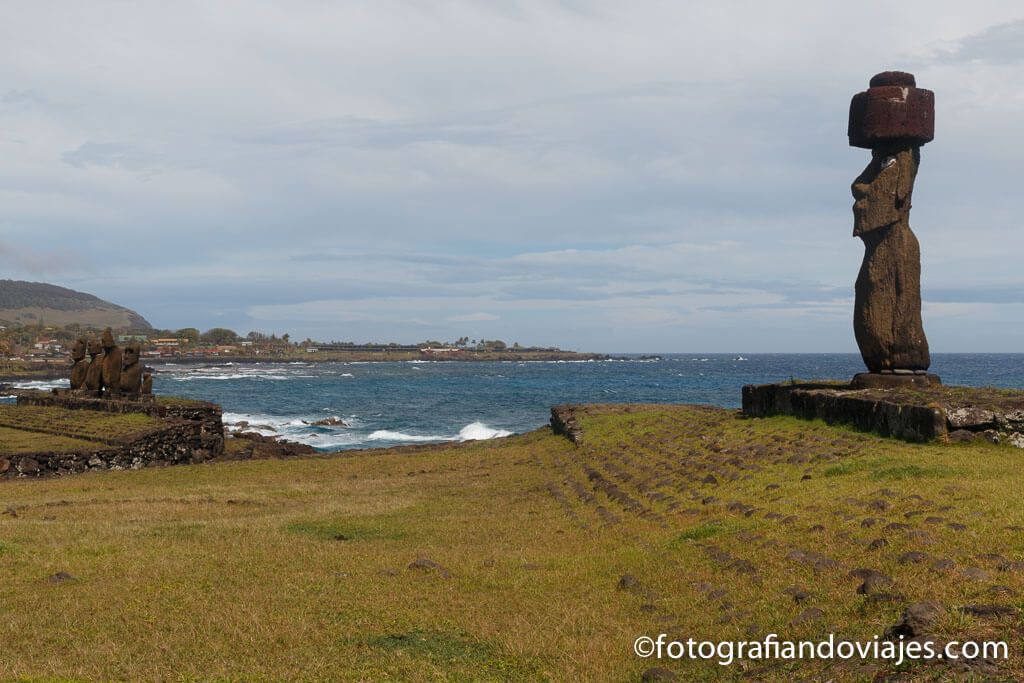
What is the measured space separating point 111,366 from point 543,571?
3287 cm

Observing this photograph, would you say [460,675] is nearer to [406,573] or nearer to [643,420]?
[406,573]

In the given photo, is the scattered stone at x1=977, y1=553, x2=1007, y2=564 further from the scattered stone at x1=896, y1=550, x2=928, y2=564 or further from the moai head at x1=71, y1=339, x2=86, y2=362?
the moai head at x1=71, y1=339, x2=86, y2=362

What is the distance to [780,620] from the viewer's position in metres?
6.85

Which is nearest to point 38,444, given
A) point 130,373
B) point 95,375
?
point 130,373

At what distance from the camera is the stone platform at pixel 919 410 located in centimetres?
1288

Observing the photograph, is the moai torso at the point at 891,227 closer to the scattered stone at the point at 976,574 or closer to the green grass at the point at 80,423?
the scattered stone at the point at 976,574

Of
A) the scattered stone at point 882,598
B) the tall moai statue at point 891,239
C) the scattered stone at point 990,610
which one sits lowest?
the scattered stone at point 882,598

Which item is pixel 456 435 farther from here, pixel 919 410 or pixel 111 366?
pixel 919 410

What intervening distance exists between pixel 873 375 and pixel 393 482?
34.8 ft

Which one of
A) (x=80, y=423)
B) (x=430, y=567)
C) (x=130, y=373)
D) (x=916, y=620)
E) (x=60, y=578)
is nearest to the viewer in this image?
(x=916, y=620)

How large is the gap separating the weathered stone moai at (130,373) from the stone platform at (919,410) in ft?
92.6

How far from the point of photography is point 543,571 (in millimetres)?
10016

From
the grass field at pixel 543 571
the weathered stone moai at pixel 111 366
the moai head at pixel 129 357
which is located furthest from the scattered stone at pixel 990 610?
the weathered stone moai at pixel 111 366

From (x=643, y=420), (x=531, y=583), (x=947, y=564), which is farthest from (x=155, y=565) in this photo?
(x=643, y=420)
